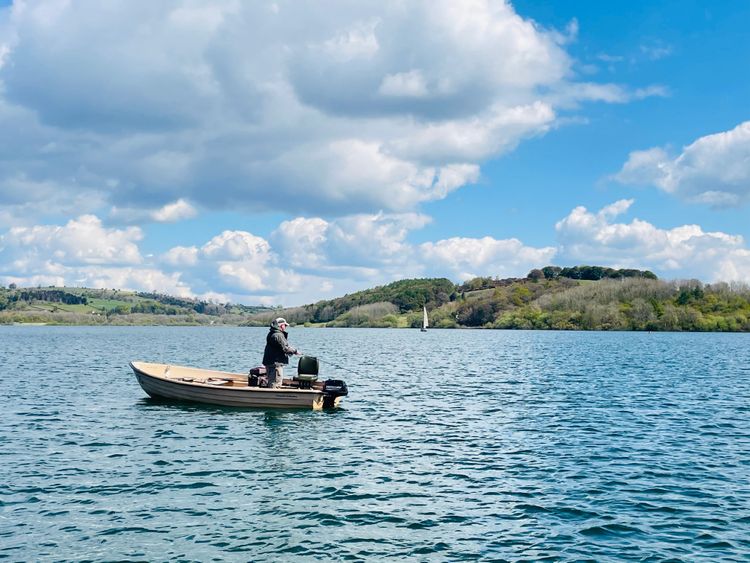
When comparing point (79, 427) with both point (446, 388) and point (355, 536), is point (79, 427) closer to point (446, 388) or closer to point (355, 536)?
point (355, 536)

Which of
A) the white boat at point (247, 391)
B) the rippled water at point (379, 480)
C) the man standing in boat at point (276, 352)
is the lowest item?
the rippled water at point (379, 480)

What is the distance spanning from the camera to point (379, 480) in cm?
2122

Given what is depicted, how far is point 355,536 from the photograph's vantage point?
1586 cm

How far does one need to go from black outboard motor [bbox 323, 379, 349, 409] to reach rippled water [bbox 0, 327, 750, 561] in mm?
1222

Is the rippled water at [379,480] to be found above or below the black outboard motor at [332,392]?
below

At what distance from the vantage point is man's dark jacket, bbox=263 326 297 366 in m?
35.5

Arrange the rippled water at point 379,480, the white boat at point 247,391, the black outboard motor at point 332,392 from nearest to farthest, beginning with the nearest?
1. the rippled water at point 379,480
2. the white boat at point 247,391
3. the black outboard motor at point 332,392

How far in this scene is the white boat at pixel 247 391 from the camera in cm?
3597

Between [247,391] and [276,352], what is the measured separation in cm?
279

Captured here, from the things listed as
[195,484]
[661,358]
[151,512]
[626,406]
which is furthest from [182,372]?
[661,358]

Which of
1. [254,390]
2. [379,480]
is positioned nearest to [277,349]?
[254,390]

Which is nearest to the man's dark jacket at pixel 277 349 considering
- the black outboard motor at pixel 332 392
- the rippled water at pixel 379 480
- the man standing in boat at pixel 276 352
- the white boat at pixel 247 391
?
the man standing in boat at pixel 276 352

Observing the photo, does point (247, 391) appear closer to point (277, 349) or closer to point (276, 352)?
point (276, 352)

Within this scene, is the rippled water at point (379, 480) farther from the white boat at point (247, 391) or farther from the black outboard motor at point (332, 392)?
the black outboard motor at point (332, 392)
